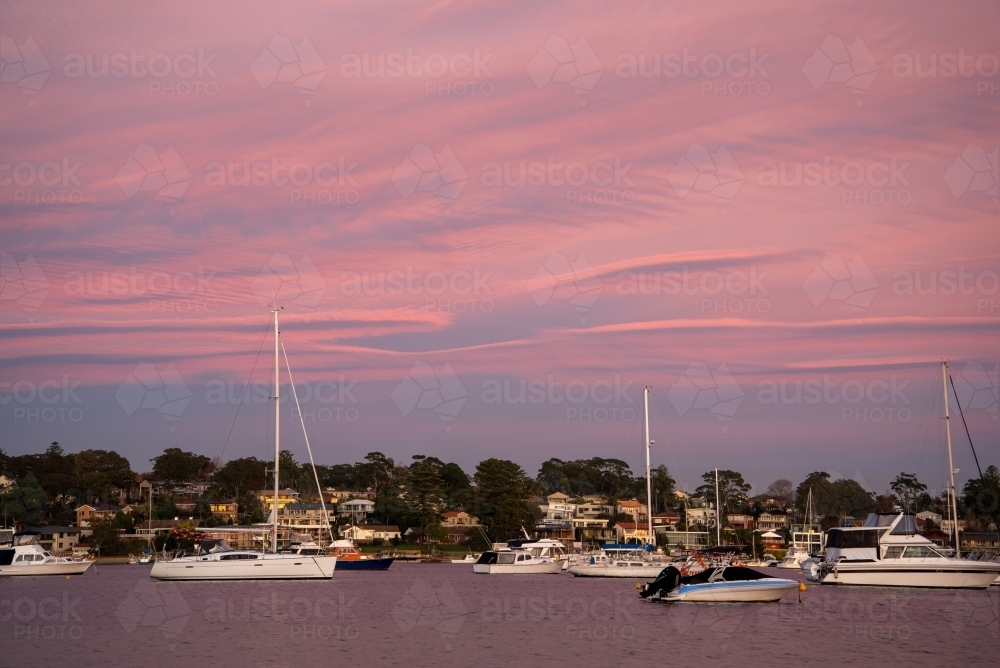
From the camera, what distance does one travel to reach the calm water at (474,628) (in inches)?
1615

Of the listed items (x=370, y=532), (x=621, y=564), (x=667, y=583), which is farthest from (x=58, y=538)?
(x=667, y=583)

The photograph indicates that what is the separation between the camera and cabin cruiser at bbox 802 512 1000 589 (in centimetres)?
6700

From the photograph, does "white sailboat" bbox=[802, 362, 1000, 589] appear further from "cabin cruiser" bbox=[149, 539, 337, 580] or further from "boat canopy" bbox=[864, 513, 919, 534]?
"cabin cruiser" bbox=[149, 539, 337, 580]

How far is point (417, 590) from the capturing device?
275 feet

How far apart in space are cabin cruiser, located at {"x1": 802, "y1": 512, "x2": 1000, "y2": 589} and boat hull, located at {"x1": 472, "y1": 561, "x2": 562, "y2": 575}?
130ft

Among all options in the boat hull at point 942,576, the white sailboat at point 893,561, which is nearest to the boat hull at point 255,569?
the white sailboat at point 893,561

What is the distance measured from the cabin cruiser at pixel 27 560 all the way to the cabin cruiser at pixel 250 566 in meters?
23.9

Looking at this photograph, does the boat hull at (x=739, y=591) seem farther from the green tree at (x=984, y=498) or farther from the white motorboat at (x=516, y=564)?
the green tree at (x=984, y=498)

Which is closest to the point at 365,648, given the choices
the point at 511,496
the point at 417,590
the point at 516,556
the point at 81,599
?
the point at 81,599

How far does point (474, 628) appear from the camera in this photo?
5119 centimetres

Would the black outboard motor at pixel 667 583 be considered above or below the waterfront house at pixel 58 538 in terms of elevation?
above

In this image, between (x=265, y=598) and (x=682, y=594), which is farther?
(x=265, y=598)

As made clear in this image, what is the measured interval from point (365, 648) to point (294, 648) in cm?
274

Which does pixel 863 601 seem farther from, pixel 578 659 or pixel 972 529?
pixel 972 529
